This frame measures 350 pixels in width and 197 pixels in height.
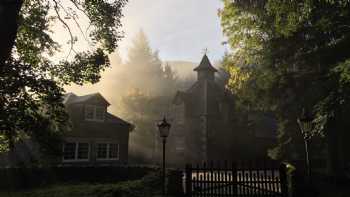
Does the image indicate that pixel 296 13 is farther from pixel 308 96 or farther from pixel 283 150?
pixel 283 150

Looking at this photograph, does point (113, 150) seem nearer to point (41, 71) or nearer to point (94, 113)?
point (94, 113)

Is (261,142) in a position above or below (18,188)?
above

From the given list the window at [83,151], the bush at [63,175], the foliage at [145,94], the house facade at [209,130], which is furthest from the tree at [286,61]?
the foliage at [145,94]

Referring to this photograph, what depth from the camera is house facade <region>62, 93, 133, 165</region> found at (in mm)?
28031

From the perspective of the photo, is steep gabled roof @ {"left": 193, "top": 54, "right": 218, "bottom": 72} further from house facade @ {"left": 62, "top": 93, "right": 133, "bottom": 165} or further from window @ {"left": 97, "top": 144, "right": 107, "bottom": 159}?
window @ {"left": 97, "top": 144, "right": 107, "bottom": 159}

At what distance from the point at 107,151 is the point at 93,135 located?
7.36 feet

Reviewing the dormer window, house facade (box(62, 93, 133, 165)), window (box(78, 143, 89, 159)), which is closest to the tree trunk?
house facade (box(62, 93, 133, 165))

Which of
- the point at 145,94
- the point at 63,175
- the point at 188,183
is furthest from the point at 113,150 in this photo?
the point at 145,94

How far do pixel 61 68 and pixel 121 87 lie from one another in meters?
55.7

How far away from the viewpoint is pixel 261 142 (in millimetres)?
40719

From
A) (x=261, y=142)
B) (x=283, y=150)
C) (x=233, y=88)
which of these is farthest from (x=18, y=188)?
(x=261, y=142)

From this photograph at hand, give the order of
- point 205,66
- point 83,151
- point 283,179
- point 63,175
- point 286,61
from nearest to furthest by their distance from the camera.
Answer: point 283,179
point 286,61
point 63,175
point 83,151
point 205,66

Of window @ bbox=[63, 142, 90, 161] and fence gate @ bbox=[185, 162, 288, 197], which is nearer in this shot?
fence gate @ bbox=[185, 162, 288, 197]

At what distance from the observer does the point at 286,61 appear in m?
19.3
